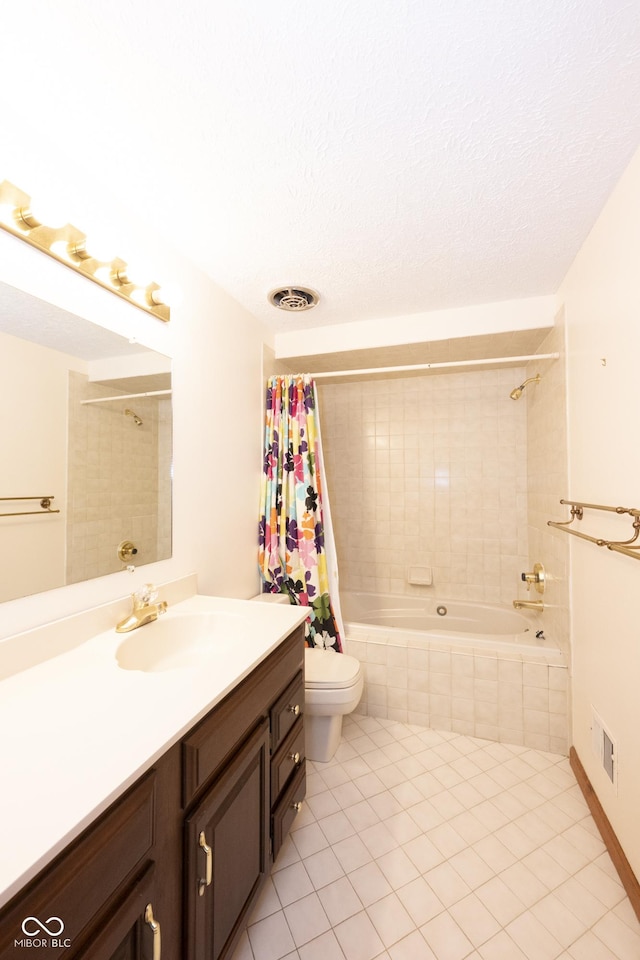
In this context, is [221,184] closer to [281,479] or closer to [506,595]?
[281,479]

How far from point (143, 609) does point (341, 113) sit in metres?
1.51

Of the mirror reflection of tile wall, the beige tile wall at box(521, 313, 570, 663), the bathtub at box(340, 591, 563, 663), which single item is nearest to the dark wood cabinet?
the mirror reflection of tile wall

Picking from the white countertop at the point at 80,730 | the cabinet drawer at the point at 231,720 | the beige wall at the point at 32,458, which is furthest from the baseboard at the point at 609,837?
the beige wall at the point at 32,458

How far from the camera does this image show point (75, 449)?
3.89 ft

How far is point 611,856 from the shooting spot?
4.42ft

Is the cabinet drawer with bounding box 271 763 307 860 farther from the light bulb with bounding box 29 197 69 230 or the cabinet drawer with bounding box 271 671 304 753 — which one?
the light bulb with bounding box 29 197 69 230

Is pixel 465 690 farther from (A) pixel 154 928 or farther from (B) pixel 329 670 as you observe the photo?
(A) pixel 154 928

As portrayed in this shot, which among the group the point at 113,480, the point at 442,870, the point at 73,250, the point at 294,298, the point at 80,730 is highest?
the point at 294,298

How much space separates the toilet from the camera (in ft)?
5.65

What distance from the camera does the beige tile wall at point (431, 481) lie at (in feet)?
9.26

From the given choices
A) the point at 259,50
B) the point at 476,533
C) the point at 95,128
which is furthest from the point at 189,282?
the point at 476,533

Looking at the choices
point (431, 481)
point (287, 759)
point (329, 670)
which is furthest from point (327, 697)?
point (431, 481)

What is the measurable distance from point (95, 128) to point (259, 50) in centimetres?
51

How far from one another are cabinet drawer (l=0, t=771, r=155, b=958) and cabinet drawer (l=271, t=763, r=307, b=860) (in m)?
0.65
